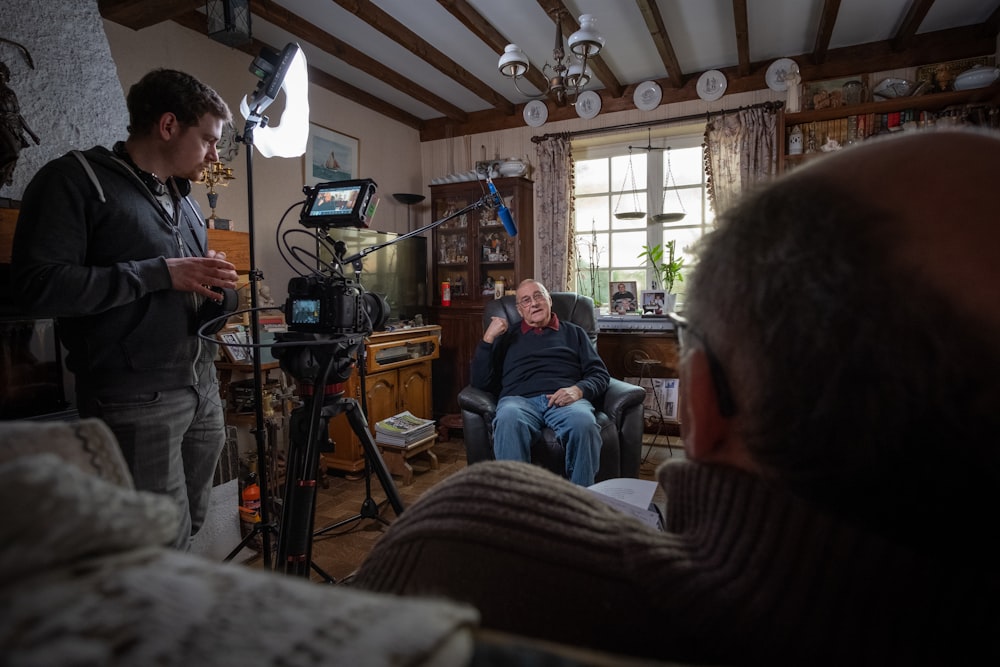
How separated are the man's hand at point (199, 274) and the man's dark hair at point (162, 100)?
36cm

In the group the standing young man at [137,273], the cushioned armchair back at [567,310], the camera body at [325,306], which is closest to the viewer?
the standing young man at [137,273]

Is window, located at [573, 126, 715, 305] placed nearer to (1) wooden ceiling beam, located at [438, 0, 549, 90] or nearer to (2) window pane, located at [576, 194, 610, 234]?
(2) window pane, located at [576, 194, 610, 234]

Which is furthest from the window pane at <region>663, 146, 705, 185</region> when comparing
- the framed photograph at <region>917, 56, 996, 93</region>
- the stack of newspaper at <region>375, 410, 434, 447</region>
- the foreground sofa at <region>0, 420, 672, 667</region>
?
the foreground sofa at <region>0, 420, 672, 667</region>

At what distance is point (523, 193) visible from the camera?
413 cm

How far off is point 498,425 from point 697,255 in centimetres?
184

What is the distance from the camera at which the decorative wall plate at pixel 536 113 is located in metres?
4.11

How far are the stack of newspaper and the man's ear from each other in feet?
8.13

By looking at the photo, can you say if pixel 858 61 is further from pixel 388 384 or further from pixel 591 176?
pixel 388 384

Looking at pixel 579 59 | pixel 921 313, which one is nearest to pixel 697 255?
pixel 921 313

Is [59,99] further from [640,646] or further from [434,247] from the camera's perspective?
[434,247]

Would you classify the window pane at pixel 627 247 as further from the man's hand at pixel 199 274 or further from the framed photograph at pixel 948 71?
the man's hand at pixel 199 274

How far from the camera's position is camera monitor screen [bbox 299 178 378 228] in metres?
1.32

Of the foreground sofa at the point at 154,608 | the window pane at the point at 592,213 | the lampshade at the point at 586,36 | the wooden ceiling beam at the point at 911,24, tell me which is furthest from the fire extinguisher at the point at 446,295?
the foreground sofa at the point at 154,608

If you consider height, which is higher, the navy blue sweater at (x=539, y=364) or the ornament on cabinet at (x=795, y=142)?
the ornament on cabinet at (x=795, y=142)
